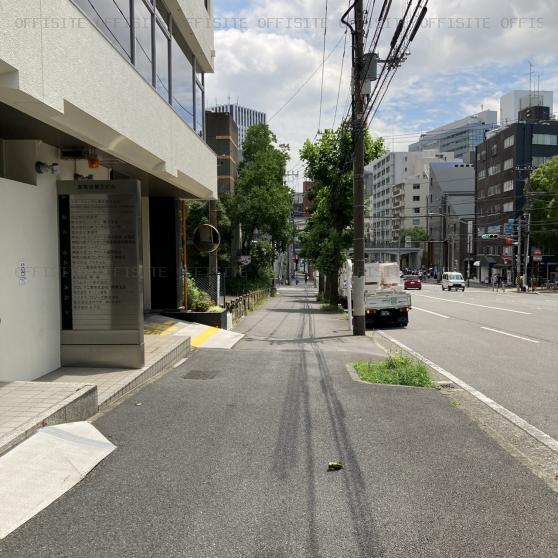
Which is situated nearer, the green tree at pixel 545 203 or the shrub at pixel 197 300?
the shrub at pixel 197 300

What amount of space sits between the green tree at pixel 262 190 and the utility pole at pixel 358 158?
22.8 metres

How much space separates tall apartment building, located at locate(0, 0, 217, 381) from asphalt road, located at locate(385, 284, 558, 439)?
18.5ft

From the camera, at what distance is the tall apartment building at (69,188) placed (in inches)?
239

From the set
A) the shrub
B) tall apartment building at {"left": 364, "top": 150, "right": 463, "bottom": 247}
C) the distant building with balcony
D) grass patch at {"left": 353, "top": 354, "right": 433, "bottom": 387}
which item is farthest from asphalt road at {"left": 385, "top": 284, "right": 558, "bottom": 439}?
the distant building with balcony

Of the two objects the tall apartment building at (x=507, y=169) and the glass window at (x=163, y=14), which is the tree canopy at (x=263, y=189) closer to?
the glass window at (x=163, y=14)

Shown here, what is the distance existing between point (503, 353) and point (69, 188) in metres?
9.94

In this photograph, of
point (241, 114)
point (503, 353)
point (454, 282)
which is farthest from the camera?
Answer: point (241, 114)

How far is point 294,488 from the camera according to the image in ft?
14.2

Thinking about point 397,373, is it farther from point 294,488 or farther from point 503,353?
point 503,353

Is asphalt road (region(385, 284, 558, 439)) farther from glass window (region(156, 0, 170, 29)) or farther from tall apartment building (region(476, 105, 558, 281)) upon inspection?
tall apartment building (region(476, 105, 558, 281))

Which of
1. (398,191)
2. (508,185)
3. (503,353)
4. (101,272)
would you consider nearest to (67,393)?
(101,272)

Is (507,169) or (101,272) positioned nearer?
(101,272)

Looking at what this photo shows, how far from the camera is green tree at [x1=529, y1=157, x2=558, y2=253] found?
56.1 meters

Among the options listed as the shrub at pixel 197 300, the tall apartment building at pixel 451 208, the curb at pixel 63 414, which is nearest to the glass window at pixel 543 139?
the tall apartment building at pixel 451 208
